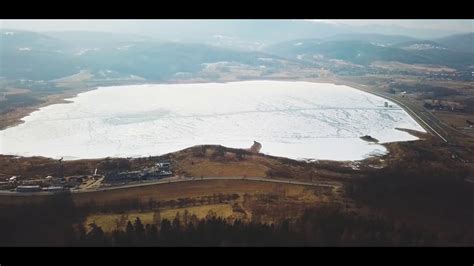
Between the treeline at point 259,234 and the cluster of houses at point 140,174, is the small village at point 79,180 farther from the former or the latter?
the treeline at point 259,234

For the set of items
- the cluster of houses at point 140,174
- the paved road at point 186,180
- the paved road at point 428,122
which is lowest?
the paved road at point 186,180

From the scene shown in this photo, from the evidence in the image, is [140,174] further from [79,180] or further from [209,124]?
[209,124]

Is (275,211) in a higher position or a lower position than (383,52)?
lower

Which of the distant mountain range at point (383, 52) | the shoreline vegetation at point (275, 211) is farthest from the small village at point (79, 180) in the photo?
the distant mountain range at point (383, 52)

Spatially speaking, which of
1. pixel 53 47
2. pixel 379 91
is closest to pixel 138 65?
pixel 53 47

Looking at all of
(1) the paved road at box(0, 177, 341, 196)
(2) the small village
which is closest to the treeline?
(1) the paved road at box(0, 177, 341, 196)

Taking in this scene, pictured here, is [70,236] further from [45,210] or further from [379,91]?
[379,91]

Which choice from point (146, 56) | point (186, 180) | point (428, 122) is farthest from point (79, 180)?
point (146, 56)

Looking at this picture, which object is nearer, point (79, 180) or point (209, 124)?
point (79, 180)
